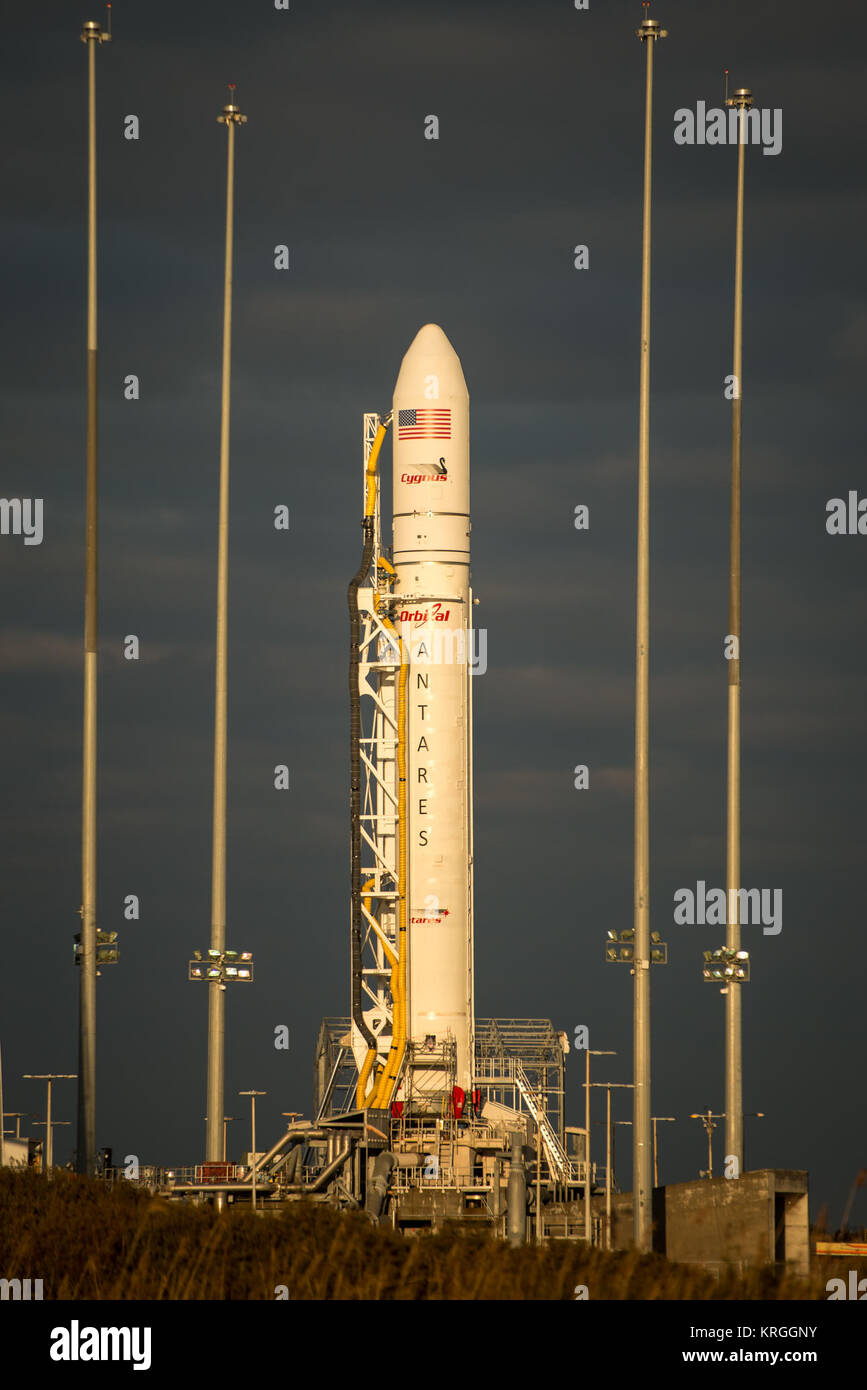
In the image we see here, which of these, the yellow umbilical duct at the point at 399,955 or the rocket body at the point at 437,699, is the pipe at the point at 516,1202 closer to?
the yellow umbilical duct at the point at 399,955

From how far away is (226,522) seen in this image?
59.8 metres

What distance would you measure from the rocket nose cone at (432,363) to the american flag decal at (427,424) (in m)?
0.87

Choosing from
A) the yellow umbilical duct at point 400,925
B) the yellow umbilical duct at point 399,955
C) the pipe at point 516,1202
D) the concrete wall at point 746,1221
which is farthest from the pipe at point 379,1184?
the concrete wall at point 746,1221

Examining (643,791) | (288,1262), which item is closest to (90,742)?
(643,791)

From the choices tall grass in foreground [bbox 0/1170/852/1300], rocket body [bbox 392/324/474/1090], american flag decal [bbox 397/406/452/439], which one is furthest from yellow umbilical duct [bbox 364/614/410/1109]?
tall grass in foreground [bbox 0/1170/852/1300]

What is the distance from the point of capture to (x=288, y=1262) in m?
33.8

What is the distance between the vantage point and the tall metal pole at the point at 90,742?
51312 millimetres

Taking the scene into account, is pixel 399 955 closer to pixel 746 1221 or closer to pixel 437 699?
pixel 437 699

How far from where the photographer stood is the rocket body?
6025cm

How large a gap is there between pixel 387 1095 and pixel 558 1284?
2697 centimetres

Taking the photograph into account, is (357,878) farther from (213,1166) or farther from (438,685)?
(213,1166)

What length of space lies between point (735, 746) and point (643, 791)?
21.0 ft

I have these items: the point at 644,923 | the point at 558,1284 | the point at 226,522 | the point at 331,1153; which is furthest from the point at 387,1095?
the point at 558,1284

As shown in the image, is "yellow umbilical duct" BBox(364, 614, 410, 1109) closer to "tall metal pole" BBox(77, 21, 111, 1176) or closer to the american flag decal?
the american flag decal
